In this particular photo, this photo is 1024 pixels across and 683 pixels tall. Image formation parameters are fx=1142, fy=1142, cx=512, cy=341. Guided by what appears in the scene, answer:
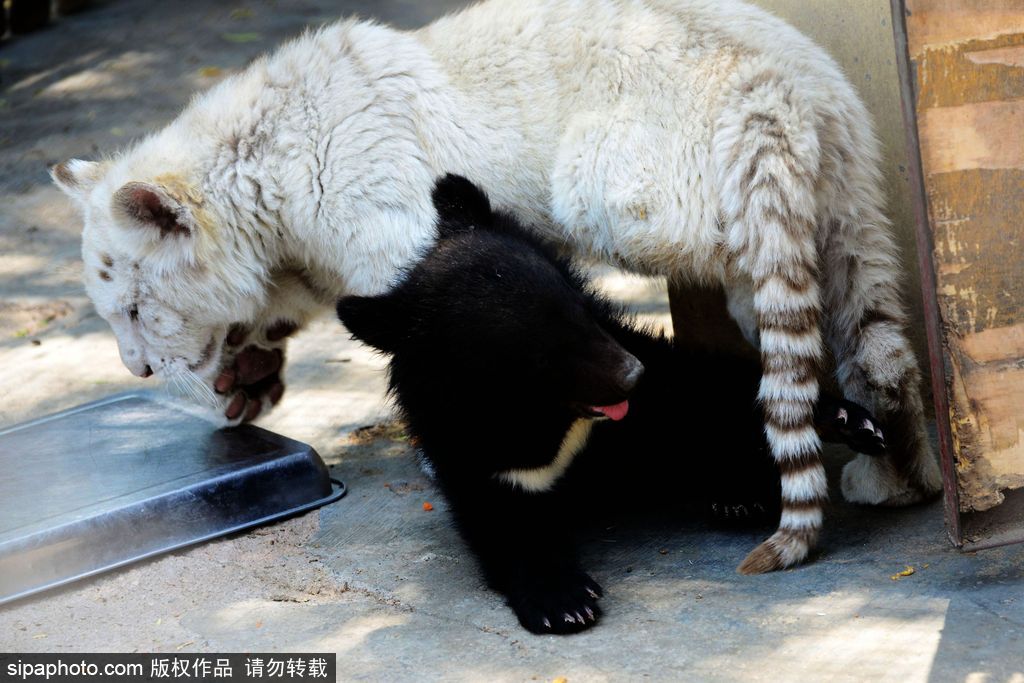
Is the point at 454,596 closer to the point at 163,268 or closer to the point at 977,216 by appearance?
the point at 163,268

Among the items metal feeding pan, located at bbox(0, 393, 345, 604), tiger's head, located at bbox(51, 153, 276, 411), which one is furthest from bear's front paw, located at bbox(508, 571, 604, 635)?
tiger's head, located at bbox(51, 153, 276, 411)

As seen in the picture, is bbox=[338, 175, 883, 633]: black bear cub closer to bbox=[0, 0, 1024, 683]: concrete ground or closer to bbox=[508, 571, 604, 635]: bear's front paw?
bbox=[508, 571, 604, 635]: bear's front paw

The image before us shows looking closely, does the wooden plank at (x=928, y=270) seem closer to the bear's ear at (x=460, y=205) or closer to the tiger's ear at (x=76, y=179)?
the bear's ear at (x=460, y=205)

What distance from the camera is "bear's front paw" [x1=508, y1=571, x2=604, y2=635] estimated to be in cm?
347

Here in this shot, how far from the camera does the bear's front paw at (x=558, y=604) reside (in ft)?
11.4

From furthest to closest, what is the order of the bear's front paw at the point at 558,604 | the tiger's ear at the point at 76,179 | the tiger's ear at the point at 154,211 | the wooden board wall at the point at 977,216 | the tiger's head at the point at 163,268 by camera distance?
1. the tiger's ear at the point at 76,179
2. the tiger's head at the point at 163,268
3. the tiger's ear at the point at 154,211
4. the bear's front paw at the point at 558,604
5. the wooden board wall at the point at 977,216

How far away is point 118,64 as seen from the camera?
1084 cm

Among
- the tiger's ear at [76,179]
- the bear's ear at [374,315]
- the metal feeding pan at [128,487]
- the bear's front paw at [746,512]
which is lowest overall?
the bear's front paw at [746,512]

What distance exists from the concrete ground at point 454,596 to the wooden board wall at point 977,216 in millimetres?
414

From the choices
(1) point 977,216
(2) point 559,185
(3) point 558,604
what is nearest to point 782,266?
(1) point 977,216

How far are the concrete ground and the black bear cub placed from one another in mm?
175

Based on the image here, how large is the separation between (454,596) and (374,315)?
999 millimetres

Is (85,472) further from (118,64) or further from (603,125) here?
(118,64)

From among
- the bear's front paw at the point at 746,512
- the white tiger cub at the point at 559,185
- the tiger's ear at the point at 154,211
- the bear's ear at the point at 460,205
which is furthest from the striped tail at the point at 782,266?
the tiger's ear at the point at 154,211
